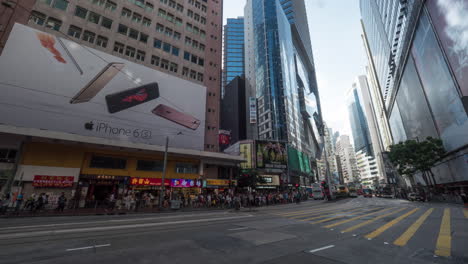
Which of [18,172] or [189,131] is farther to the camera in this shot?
[189,131]

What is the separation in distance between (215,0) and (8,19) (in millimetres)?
35155

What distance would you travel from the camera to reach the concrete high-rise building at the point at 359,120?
5709 inches

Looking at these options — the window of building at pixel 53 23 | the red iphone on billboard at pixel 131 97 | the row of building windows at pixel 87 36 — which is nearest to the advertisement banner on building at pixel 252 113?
the red iphone on billboard at pixel 131 97

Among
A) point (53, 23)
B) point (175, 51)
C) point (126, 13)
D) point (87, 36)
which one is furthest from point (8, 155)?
point (175, 51)

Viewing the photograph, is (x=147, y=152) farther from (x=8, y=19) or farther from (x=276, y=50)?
(x=276, y=50)

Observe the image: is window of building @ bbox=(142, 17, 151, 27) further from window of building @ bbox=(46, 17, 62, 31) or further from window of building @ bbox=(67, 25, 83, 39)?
window of building @ bbox=(46, 17, 62, 31)

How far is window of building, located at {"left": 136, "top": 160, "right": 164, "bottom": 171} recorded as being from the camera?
27484mm

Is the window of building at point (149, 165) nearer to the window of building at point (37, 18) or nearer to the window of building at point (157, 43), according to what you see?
the window of building at point (157, 43)

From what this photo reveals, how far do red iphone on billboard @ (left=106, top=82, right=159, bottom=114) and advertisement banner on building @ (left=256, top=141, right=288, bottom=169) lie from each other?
31290 millimetres

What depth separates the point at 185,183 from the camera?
29.5 metres

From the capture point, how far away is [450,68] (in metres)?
28.8

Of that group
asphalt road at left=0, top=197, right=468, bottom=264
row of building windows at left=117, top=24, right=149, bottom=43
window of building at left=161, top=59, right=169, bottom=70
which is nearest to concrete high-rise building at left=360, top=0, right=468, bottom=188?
asphalt road at left=0, top=197, right=468, bottom=264

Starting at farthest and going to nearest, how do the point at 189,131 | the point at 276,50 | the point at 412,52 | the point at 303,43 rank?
the point at 303,43 → the point at 276,50 → the point at 412,52 → the point at 189,131

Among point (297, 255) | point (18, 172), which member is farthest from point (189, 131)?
point (297, 255)
